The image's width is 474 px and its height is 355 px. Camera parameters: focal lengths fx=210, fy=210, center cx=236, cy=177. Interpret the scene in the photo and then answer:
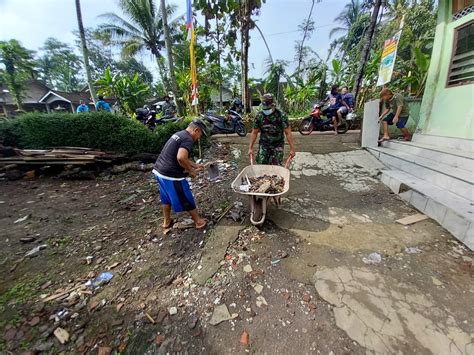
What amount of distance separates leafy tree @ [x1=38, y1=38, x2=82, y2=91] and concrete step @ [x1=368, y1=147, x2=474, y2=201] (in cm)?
4970

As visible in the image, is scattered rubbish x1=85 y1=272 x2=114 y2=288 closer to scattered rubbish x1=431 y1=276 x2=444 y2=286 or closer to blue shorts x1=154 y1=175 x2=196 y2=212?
blue shorts x1=154 y1=175 x2=196 y2=212

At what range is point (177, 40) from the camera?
18.0 meters

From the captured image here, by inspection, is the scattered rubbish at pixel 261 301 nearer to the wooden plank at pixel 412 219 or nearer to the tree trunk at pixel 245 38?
the wooden plank at pixel 412 219

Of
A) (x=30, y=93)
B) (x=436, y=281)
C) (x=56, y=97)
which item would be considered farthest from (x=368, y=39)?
(x=30, y=93)

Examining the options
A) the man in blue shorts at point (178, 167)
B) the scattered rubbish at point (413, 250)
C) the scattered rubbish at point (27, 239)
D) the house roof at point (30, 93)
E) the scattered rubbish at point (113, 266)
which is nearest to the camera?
the scattered rubbish at point (413, 250)

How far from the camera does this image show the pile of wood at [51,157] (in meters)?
5.89

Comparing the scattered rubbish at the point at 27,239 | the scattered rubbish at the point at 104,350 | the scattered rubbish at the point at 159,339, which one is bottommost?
the scattered rubbish at the point at 104,350

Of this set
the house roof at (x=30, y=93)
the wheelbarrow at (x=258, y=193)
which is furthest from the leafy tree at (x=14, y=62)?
the wheelbarrow at (x=258, y=193)

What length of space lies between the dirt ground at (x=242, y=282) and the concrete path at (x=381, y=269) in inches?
0.5

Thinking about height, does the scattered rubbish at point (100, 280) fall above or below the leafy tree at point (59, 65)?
below

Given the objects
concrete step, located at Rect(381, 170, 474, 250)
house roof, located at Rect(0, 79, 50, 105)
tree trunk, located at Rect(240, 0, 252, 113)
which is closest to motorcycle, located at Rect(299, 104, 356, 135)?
tree trunk, located at Rect(240, 0, 252, 113)

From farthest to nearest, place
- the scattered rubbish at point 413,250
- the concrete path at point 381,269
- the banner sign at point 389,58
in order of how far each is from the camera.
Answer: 1. the banner sign at point 389,58
2. the scattered rubbish at point 413,250
3. the concrete path at point 381,269

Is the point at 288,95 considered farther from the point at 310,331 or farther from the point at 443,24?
the point at 310,331

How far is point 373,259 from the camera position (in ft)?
8.07
